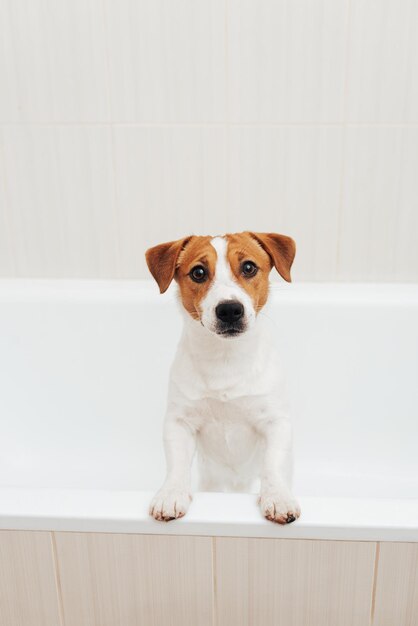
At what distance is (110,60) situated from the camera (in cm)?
164

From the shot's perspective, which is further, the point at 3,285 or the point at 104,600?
the point at 3,285

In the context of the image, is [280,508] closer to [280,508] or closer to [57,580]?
[280,508]

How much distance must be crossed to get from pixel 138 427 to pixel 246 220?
0.70 metres

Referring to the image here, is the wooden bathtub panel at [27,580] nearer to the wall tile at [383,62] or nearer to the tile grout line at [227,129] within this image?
the tile grout line at [227,129]

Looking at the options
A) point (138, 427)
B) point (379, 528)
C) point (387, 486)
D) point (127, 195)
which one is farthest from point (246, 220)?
point (379, 528)

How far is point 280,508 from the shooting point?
0.88 metres

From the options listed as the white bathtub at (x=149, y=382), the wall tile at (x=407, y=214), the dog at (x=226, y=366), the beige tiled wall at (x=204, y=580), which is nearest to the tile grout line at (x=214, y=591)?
the beige tiled wall at (x=204, y=580)

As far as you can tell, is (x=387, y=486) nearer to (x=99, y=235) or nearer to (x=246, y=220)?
(x=246, y=220)

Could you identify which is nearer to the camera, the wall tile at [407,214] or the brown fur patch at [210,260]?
the brown fur patch at [210,260]

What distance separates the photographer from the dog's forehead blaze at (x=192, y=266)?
1.07 metres

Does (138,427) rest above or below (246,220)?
below

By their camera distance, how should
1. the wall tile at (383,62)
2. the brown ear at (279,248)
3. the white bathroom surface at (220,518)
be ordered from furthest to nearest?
the wall tile at (383,62) < the brown ear at (279,248) < the white bathroom surface at (220,518)

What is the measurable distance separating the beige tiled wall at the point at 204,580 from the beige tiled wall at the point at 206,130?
1.05 meters

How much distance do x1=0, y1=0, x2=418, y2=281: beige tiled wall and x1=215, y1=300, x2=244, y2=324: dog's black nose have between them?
0.81m
